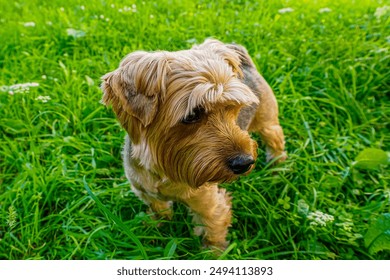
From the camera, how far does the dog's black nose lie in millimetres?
2281

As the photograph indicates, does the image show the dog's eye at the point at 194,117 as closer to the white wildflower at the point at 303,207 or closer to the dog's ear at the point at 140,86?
the dog's ear at the point at 140,86

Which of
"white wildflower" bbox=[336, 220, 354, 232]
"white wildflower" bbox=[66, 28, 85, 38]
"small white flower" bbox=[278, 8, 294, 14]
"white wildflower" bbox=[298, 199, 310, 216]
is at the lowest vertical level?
"white wildflower" bbox=[298, 199, 310, 216]

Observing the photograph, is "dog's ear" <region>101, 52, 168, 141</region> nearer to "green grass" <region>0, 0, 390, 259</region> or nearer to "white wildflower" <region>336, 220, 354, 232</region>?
"green grass" <region>0, 0, 390, 259</region>

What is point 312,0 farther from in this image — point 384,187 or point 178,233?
point 178,233

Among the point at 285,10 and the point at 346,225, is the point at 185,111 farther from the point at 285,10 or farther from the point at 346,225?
the point at 285,10

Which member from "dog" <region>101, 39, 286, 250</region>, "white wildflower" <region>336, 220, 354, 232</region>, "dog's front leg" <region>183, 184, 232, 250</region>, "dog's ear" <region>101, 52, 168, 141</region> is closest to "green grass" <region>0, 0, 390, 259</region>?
"white wildflower" <region>336, 220, 354, 232</region>

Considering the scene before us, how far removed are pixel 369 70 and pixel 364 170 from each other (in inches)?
50.0

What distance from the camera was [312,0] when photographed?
554 centimetres

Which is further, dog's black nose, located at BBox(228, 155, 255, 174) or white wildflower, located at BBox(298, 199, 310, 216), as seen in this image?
white wildflower, located at BBox(298, 199, 310, 216)

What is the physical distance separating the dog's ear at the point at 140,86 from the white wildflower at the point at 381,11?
10.9 ft

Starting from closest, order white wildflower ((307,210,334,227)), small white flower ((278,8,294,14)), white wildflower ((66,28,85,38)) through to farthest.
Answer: white wildflower ((307,210,334,227)) → white wildflower ((66,28,85,38)) → small white flower ((278,8,294,14))

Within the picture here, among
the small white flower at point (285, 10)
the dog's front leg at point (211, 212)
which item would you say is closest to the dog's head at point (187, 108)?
the dog's front leg at point (211, 212)

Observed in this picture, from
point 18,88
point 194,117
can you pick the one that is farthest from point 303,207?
point 18,88

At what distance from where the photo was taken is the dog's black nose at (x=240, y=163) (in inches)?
89.8
